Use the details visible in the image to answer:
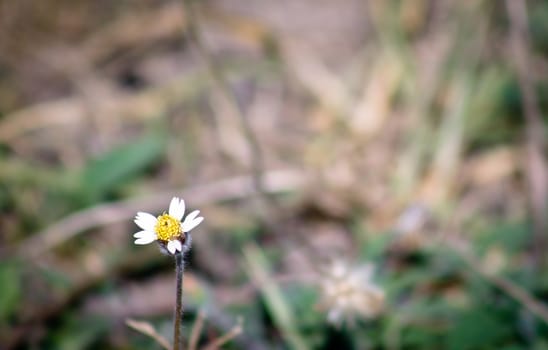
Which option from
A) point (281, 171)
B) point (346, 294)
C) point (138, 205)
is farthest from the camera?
point (281, 171)

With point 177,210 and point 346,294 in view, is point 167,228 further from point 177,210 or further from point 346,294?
point 346,294

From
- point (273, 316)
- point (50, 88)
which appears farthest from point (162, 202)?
point (50, 88)

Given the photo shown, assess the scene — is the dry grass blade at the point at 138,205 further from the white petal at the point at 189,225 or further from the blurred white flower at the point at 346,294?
the white petal at the point at 189,225

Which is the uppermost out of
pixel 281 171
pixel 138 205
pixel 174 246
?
pixel 281 171

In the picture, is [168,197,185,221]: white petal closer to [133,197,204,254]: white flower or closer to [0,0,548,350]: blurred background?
[133,197,204,254]: white flower

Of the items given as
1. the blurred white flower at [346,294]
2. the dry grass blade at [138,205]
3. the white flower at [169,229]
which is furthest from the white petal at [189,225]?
the dry grass blade at [138,205]

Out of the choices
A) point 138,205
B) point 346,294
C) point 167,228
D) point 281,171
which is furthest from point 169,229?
point 281,171
